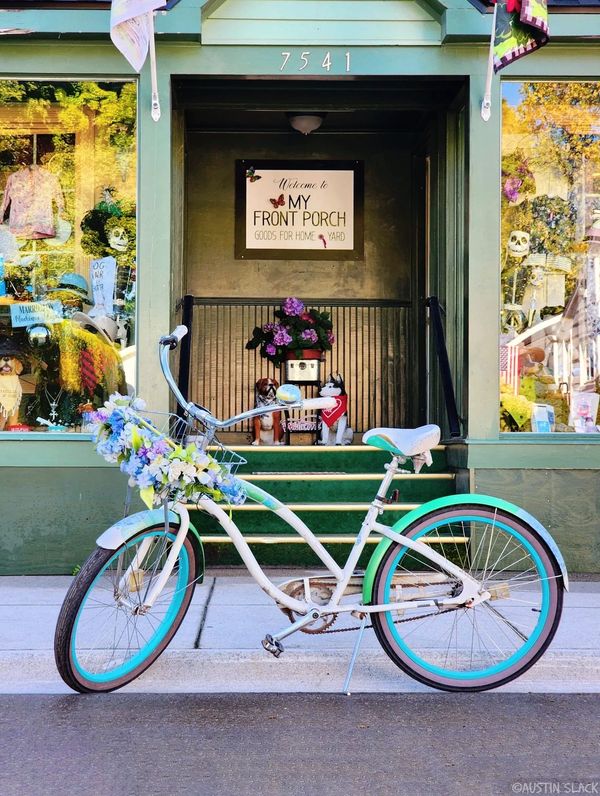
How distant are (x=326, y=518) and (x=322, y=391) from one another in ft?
5.31

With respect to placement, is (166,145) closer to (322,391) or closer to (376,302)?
(322,391)

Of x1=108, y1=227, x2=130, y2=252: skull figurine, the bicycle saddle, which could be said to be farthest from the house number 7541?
the bicycle saddle

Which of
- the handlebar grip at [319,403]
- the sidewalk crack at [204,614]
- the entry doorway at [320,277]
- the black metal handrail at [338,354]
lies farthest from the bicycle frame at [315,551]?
→ the black metal handrail at [338,354]

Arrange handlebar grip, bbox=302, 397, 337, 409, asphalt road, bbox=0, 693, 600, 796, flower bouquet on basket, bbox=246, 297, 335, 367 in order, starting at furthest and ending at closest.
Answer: flower bouquet on basket, bbox=246, 297, 335, 367, handlebar grip, bbox=302, 397, 337, 409, asphalt road, bbox=0, 693, 600, 796

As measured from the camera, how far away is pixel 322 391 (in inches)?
299

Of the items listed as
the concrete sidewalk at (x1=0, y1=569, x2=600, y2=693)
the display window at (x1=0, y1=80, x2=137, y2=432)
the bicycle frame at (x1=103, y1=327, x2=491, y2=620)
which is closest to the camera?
the bicycle frame at (x1=103, y1=327, x2=491, y2=620)

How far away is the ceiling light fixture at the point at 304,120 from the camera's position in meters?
7.66

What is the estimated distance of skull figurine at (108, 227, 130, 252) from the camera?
6441 mm

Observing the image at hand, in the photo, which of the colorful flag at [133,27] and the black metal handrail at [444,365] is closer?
the colorful flag at [133,27]

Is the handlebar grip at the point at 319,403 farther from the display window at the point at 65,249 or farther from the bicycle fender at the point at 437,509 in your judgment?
the display window at the point at 65,249

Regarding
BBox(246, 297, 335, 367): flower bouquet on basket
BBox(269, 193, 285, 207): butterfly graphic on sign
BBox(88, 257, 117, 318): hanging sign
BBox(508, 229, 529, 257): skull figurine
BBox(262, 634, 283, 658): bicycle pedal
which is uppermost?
BBox(269, 193, 285, 207): butterfly graphic on sign

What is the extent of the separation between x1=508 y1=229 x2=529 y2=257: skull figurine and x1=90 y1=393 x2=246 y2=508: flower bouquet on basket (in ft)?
11.7

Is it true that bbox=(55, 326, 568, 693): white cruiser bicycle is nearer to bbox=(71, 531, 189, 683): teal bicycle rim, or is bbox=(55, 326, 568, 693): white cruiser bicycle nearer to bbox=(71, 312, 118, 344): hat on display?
bbox=(71, 531, 189, 683): teal bicycle rim

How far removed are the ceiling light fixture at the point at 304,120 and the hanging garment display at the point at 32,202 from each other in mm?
2250
